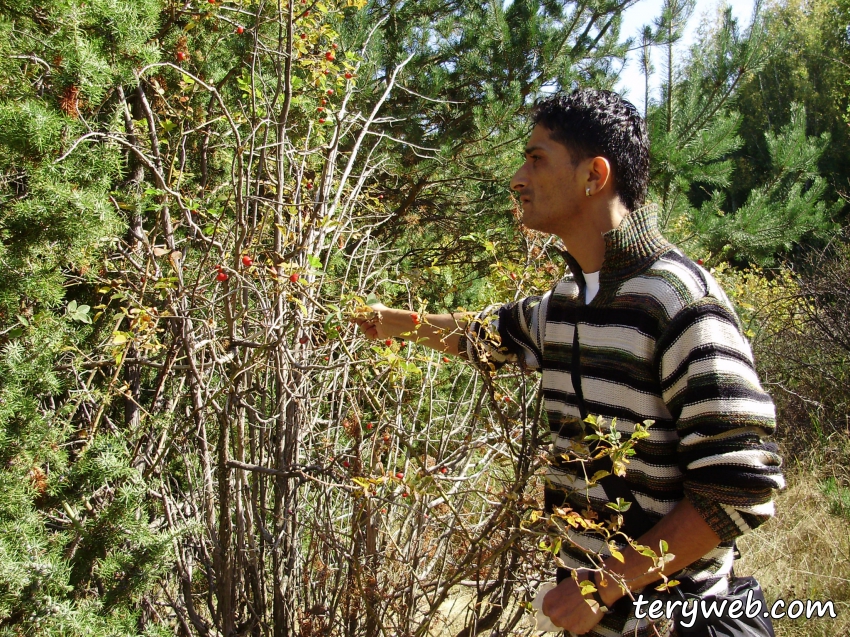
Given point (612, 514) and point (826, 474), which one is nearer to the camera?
point (612, 514)

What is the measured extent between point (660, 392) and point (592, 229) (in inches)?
15.4

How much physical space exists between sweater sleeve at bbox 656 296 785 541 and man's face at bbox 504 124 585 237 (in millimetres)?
379

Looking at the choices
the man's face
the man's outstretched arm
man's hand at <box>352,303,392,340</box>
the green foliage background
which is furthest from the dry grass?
the man's face

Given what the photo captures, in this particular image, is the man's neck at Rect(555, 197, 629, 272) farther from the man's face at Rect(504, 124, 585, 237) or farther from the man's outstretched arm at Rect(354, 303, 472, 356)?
the man's outstretched arm at Rect(354, 303, 472, 356)

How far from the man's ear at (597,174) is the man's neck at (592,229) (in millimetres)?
32

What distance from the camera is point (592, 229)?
155cm

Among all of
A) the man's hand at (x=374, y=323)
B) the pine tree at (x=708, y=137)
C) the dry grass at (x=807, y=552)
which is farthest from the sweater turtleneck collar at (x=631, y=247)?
the pine tree at (x=708, y=137)

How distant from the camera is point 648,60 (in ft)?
15.3

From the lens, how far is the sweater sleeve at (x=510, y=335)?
1766mm

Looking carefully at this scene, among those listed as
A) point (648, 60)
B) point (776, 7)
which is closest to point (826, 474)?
point (648, 60)

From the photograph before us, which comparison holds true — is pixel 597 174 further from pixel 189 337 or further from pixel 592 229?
pixel 189 337

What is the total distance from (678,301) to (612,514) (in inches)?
18.4

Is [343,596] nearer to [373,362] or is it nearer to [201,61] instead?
Result: [373,362]

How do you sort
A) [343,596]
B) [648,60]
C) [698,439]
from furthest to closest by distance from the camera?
[648,60] → [343,596] → [698,439]
